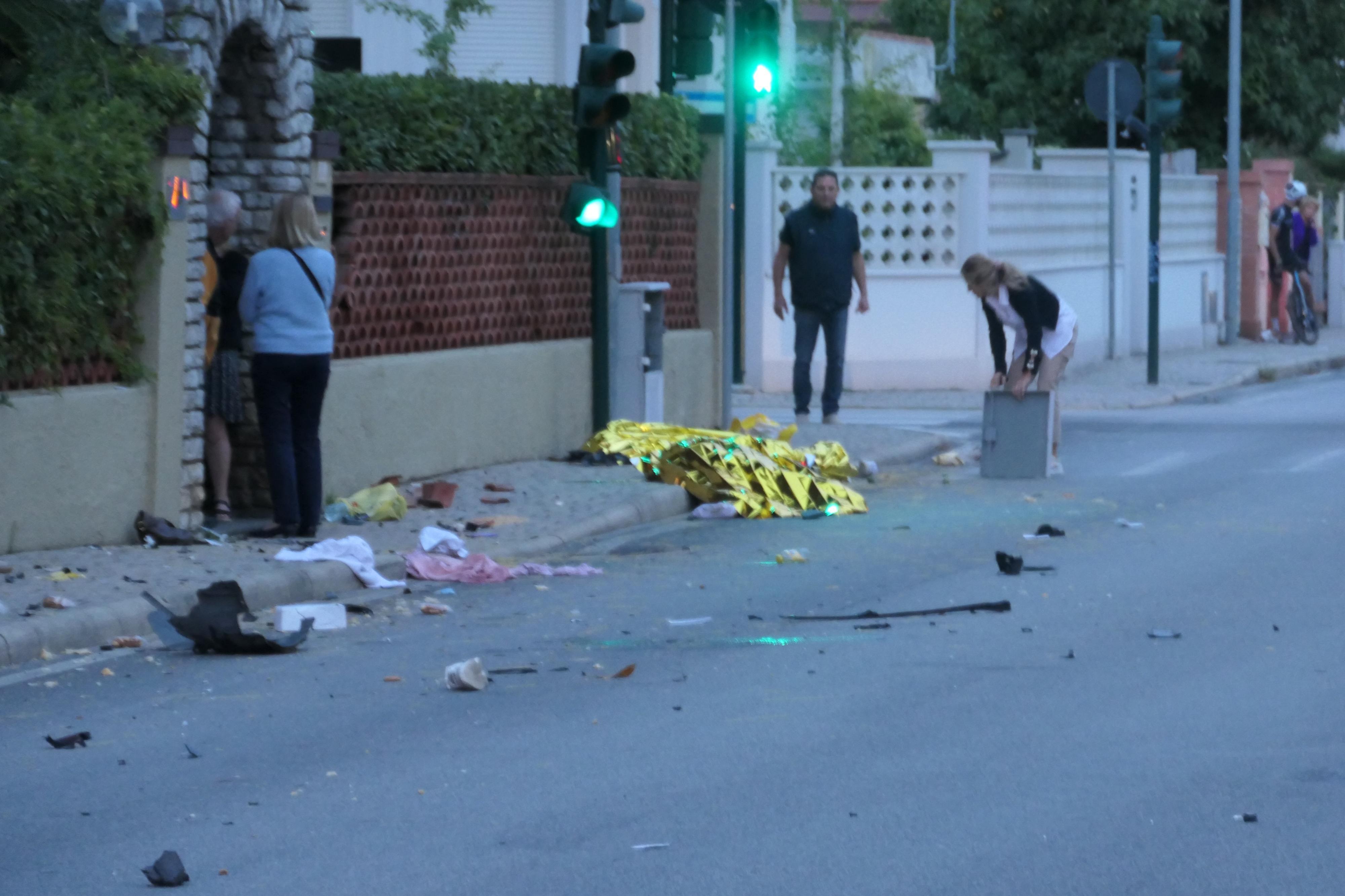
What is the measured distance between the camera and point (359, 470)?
41.7 feet

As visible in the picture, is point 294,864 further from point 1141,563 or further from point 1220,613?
point 1141,563

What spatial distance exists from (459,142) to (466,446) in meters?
1.93

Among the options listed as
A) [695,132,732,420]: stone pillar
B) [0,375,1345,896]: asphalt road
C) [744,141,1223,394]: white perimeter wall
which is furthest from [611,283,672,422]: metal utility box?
[744,141,1223,394]: white perimeter wall

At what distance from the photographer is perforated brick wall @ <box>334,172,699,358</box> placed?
12.9 metres

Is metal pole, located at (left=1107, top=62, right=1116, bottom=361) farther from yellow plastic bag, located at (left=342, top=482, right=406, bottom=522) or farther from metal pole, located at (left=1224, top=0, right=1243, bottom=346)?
yellow plastic bag, located at (left=342, top=482, right=406, bottom=522)

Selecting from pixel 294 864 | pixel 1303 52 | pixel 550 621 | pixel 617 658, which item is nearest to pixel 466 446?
pixel 550 621

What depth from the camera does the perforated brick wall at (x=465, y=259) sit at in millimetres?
12891

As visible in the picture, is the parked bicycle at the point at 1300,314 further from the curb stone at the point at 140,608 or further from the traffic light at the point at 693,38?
the curb stone at the point at 140,608

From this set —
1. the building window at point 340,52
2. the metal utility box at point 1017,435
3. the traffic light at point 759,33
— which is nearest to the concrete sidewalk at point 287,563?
the metal utility box at point 1017,435

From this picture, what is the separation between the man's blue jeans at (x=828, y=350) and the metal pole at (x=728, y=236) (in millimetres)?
551

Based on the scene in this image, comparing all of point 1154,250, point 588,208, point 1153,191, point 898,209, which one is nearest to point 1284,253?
point 1153,191

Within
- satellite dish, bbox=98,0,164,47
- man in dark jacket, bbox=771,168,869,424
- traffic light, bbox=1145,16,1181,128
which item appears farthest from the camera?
traffic light, bbox=1145,16,1181,128

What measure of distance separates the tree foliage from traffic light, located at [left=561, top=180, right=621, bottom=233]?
19.6m

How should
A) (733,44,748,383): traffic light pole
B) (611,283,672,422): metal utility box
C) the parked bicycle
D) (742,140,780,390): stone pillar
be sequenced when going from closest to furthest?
1. (611,283,672,422): metal utility box
2. (733,44,748,383): traffic light pole
3. (742,140,780,390): stone pillar
4. the parked bicycle
